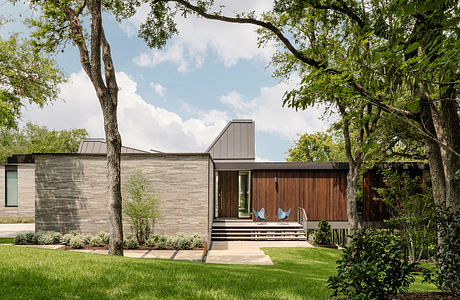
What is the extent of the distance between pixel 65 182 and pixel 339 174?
11.7m

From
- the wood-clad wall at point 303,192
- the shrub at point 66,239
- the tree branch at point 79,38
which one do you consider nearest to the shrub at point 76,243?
the shrub at point 66,239

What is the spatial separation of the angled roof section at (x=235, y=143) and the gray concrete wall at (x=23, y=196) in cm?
1033

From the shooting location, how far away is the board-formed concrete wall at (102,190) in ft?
33.6

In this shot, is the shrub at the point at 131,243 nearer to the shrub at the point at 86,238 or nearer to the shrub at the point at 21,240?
the shrub at the point at 86,238

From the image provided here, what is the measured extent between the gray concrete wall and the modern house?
46 millimetres

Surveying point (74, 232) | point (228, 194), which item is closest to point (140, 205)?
point (74, 232)

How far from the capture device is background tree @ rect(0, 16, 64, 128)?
39.3 feet

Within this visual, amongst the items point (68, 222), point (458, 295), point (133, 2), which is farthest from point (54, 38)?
point (458, 295)

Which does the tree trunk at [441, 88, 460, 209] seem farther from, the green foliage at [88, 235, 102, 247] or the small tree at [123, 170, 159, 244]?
the green foliage at [88, 235, 102, 247]

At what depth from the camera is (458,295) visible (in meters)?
3.54

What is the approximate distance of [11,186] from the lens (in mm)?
16172

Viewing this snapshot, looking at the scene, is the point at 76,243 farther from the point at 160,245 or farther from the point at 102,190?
the point at 160,245

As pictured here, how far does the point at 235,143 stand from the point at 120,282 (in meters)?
13.1

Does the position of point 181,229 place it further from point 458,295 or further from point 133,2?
point 458,295
